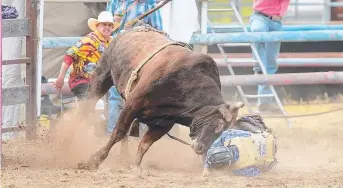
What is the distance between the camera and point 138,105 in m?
6.88

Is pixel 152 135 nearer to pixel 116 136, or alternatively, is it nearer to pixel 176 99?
pixel 116 136

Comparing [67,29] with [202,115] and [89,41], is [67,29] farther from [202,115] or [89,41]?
[202,115]

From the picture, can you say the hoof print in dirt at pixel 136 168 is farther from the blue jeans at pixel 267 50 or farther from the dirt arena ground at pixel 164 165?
the blue jeans at pixel 267 50

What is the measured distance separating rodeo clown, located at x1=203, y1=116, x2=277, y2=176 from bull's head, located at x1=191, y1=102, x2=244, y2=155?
5 cm

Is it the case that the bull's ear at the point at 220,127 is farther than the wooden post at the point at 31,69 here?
No

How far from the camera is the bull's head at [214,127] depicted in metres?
6.58

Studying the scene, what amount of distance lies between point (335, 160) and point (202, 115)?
6.57 feet

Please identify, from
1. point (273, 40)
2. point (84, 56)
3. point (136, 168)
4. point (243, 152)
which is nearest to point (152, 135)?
point (136, 168)

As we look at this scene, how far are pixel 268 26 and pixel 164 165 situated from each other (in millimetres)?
3464

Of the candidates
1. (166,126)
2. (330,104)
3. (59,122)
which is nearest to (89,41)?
(59,122)

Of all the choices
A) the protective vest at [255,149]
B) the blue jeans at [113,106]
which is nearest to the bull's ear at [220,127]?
the protective vest at [255,149]

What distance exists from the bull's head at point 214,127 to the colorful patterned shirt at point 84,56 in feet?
7.85

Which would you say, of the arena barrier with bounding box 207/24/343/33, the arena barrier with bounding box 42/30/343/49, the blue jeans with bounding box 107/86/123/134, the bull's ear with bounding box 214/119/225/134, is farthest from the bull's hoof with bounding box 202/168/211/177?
the arena barrier with bounding box 207/24/343/33

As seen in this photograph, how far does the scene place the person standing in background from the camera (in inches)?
409
